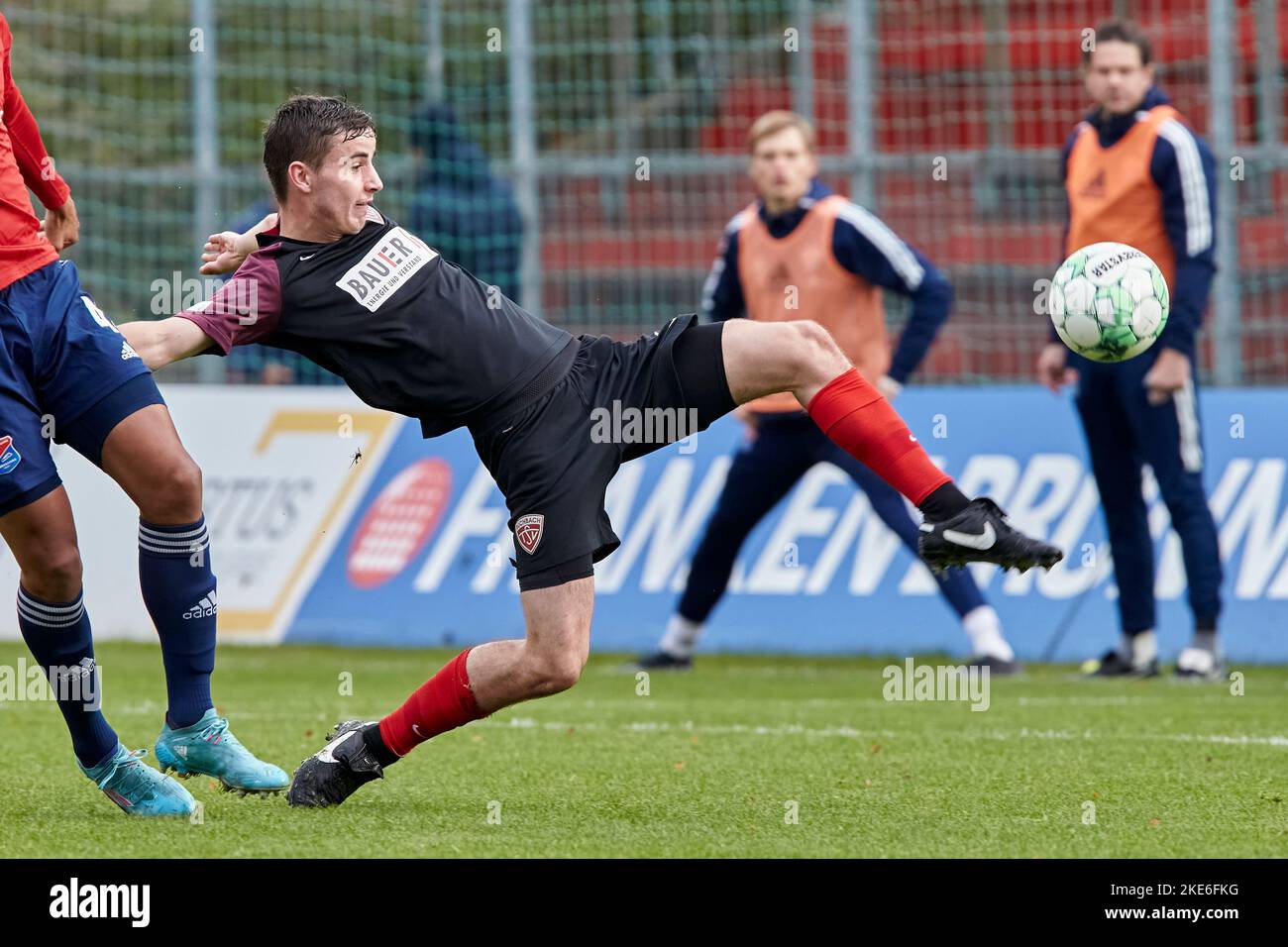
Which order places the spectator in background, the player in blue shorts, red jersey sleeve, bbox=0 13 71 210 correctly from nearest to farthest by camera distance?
the player in blue shorts, red jersey sleeve, bbox=0 13 71 210, the spectator in background

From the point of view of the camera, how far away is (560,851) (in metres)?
4.02

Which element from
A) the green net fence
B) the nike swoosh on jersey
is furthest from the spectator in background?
the nike swoosh on jersey

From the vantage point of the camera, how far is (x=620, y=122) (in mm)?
11039

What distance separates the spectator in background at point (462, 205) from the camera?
34.8 feet

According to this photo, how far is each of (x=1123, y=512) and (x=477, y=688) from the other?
442 cm

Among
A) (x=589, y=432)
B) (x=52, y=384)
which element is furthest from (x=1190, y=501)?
(x=52, y=384)

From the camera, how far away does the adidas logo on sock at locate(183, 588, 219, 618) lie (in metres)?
4.60

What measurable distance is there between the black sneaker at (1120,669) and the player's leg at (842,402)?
12.9 feet

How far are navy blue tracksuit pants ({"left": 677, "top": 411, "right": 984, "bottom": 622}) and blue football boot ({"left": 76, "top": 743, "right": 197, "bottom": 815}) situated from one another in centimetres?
409

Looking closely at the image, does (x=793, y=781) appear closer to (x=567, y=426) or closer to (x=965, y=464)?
(x=567, y=426)

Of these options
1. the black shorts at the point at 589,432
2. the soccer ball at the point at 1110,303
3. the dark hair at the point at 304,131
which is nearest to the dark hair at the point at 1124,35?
the soccer ball at the point at 1110,303

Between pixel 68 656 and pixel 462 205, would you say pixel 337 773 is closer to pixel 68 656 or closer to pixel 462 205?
pixel 68 656

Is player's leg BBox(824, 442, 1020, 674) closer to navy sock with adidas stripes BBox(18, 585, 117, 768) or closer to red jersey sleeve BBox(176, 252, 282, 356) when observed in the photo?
red jersey sleeve BBox(176, 252, 282, 356)

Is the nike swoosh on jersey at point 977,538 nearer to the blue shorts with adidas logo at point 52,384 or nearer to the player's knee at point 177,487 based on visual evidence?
the player's knee at point 177,487
